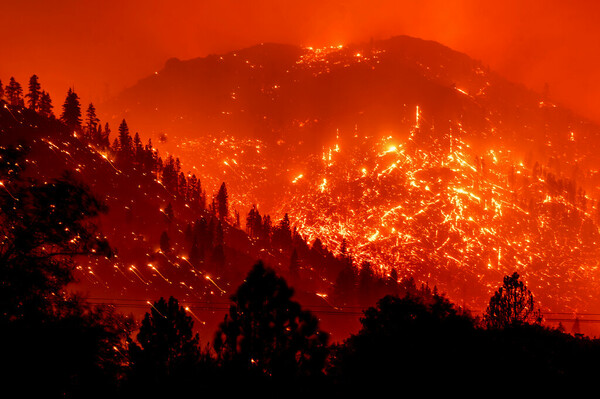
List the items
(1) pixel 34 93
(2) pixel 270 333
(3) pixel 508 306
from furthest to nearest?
(1) pixel 34 93 → (3) pixel 508 306 → (2) pixel 270 333

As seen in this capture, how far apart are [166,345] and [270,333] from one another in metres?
5.31

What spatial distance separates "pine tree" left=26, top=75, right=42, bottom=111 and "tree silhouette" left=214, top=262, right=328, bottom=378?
166 meters

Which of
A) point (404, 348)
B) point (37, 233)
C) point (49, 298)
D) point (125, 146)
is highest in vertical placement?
point (125, 146)

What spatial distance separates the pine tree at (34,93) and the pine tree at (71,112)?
874 centimetres

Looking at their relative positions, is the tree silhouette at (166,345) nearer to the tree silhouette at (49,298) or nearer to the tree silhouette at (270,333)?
the tree silhouette at (270,333)

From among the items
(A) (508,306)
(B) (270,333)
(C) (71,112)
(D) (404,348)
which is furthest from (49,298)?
(C) (71,112)

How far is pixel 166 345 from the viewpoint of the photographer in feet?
75.4

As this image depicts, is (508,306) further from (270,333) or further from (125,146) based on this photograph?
(125,146)

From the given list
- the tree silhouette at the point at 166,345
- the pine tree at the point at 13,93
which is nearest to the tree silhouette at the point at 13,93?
the pine tree at the point at 13,93

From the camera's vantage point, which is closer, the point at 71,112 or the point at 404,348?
the point at 404,348

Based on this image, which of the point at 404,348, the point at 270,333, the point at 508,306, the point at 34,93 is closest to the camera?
the point at 404,348

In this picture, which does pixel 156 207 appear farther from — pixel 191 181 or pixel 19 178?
pixel 19 178

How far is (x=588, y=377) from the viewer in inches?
640

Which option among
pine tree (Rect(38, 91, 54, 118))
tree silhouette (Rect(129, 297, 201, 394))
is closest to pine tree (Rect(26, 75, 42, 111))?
pine tree (Rect(38, 91, 54, 118))
